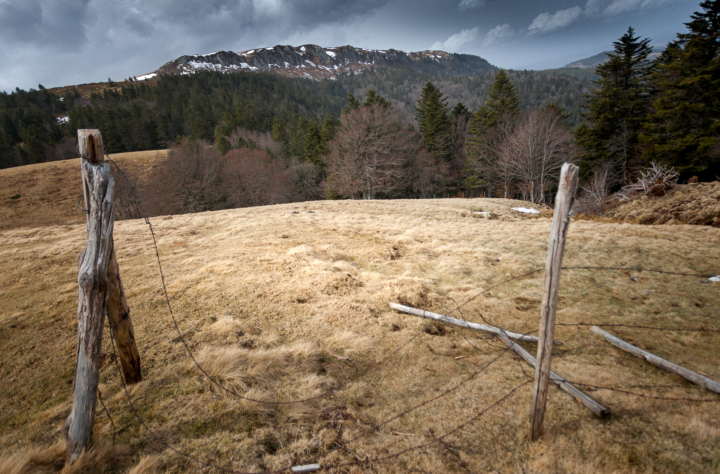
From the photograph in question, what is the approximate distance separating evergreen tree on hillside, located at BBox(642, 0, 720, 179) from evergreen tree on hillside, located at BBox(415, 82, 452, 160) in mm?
19210

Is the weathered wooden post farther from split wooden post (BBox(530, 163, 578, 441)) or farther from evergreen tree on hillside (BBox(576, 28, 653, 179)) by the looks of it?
evergreen tree on hillside (BBox(576, 28, 653, 179))

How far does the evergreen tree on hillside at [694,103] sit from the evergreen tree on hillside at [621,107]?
10.3 ft

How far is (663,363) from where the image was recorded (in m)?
3.90

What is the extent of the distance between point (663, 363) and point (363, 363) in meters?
4.12

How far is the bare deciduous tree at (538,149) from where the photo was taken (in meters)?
25.7

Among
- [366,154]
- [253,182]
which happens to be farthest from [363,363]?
[253,182]

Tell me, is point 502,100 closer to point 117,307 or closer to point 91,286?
point 117,307

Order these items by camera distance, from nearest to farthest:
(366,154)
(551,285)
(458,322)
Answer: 1. (551,285)
2. (458,322)
3. (366,154)

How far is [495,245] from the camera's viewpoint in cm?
999

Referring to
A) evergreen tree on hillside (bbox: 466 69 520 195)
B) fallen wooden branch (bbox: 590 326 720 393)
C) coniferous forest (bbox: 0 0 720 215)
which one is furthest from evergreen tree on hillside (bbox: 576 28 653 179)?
fallen wooden branch (bbox: 590 326 720 393)

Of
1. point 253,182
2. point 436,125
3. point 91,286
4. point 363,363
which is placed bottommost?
point 363,363

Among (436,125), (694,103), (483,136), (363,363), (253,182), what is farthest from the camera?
(436,125)

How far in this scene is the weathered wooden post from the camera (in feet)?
8.77

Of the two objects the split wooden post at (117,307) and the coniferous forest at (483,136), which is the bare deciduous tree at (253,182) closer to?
the coniferous forest at (483,136)
